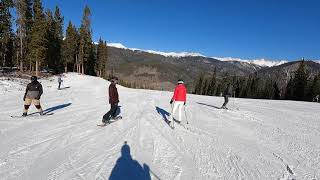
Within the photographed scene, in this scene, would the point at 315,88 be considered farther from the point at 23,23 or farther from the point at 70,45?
the point at 23,23

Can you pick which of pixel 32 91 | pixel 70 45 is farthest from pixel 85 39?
pixel 32 91

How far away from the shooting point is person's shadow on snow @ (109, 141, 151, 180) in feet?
25.5

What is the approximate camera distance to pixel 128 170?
327 inches

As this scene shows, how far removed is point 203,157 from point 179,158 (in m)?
0.80

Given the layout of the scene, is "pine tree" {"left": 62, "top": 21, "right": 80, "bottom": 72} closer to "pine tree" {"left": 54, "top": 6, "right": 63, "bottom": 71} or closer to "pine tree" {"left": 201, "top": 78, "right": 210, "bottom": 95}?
"pine tree" {"left": 54, "top": 6, "right": 63, "bottom": 71}

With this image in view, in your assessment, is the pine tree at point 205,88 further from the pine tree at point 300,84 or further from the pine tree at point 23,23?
the pine tree at point 23,23

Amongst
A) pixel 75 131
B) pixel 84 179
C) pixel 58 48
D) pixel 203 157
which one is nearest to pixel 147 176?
pixel 84 179

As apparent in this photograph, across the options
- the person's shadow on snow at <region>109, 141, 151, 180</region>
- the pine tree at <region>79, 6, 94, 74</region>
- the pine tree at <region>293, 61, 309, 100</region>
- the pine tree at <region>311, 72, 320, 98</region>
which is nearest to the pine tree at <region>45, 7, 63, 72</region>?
the pine tree at <region>79, 6, 94, 74</region>

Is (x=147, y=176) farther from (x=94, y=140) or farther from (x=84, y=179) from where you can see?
(x=94, y=140)

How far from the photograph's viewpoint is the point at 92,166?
27.7ft

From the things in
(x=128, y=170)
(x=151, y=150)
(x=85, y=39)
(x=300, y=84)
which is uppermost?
(x=85, y=39)

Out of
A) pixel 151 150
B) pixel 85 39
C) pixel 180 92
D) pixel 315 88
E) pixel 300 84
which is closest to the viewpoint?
pixel 151 150

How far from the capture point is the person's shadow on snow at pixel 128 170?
778cm

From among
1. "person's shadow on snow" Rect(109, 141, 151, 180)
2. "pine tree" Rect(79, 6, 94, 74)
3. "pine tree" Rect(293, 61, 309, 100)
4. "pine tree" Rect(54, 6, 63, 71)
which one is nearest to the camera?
"person's shadow on snow" Rect(109, 141, 151, 180)
